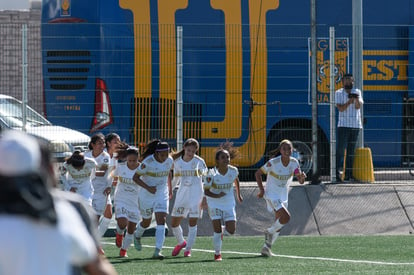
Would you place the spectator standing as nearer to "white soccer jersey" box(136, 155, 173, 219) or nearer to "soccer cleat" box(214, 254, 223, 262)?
"soccer cleat" box(214, 254, 223, 262)

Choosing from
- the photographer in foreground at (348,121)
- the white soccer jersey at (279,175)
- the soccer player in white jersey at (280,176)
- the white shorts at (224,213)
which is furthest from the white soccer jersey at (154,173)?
the photographer in foreground at (348,121)

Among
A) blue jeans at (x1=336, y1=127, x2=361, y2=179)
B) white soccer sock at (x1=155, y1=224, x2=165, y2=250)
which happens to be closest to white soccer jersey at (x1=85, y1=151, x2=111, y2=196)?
white soccer sock at (x1=155, y1=224, x2=165, y2=250)

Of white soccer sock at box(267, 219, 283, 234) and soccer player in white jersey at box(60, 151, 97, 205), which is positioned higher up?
soccer player in white jersey at box(60, 151, 97, 205)

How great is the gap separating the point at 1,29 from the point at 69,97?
162 cm

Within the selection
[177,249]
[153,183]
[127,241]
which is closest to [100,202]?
[153,183]

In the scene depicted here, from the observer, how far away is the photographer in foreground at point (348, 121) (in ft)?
58.2

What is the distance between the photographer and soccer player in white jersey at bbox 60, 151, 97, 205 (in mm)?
14406

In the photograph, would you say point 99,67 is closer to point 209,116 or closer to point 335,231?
point 209,116

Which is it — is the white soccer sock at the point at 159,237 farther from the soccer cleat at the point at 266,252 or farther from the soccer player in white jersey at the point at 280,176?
the soccer player in white jersey at the point at 280,176

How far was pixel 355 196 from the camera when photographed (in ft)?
56.6

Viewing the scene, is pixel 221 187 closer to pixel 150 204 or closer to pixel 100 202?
pixel 150 204

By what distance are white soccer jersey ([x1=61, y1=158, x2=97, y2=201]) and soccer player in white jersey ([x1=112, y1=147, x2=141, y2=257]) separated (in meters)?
0.51

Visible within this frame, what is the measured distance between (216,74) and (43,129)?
357cm

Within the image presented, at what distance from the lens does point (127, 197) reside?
48.8ft
